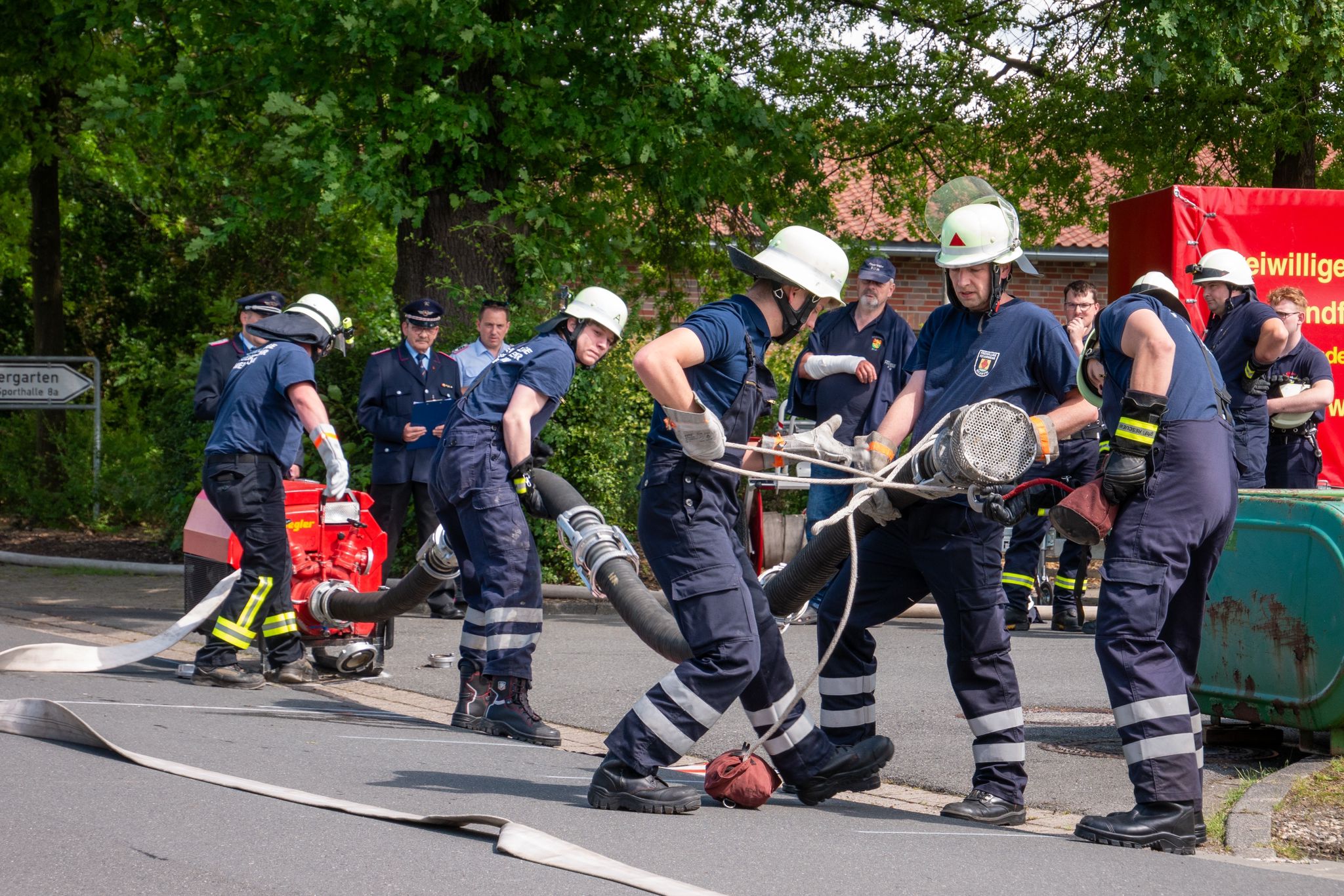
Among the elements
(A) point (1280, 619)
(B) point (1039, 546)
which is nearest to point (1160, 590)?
(A) point (1280, 619)

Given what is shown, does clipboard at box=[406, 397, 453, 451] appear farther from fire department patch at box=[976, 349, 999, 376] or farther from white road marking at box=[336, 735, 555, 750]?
fire department patch at box=[976, 349, 999, 376]

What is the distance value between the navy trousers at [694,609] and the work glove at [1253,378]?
14.4 feet

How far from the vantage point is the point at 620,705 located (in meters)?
7.07

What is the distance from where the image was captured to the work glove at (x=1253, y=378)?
7992mm

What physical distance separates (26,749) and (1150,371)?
3.99 m

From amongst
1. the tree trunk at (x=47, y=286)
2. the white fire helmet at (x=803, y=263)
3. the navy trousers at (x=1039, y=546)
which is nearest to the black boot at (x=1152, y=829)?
the white fire helmet at (x=803, y=263)

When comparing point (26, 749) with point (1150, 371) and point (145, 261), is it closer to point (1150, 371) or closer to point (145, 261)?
point (1150, 371)

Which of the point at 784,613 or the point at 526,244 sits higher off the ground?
the point at 526,244

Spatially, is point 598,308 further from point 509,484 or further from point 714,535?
point 714,535

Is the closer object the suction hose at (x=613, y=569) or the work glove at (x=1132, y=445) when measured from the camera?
the work glove at (x=1132, y=445)

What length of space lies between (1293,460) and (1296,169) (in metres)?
5.18

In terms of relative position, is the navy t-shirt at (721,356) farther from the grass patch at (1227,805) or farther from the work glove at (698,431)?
the grass patch at (1227,805)

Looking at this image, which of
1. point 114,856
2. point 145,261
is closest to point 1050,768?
point 114,856

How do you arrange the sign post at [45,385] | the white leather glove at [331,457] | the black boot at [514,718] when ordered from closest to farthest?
the black boot at [514,718] → the white leather glove at [331,457] → the sign post at [45,385]
